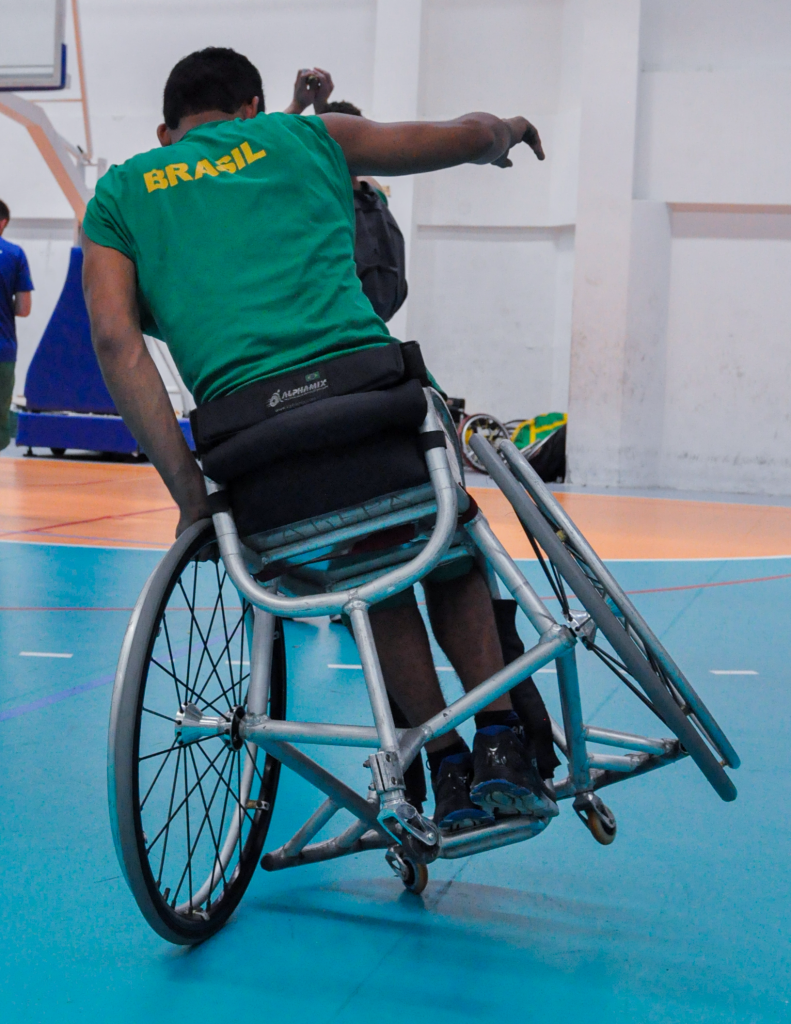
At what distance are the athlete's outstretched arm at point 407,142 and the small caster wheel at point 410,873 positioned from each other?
3.48ft

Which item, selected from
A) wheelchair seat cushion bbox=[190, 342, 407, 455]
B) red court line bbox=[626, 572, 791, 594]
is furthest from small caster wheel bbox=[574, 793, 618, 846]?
red court line bbox=[626, 572, 791, 594]

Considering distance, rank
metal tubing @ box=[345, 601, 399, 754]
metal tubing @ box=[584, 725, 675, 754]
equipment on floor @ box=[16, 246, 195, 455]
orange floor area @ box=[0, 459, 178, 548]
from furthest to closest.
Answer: equipment on floor @ box=[16, 246, 195, 455], orange floor area @ box=[0, 459, 178, 548], metal tubing @ box=[584, 725, 675, 754], metal tubing @ box=[345, 601, 399, 754]

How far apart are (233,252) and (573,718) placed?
0.86 m

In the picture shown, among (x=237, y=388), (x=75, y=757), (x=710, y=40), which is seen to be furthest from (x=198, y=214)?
(x=710, y=40)

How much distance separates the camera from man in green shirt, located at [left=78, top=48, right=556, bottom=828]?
1.51 meters

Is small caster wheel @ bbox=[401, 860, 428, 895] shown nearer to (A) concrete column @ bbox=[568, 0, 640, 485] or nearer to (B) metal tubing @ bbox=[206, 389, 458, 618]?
(B) metal tubing @ bbox=[206, 389, 458, 618]

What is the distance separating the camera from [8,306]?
616 cm

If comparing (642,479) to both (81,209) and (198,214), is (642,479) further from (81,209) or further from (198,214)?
(198,214)

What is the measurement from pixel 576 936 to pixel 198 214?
119 cm

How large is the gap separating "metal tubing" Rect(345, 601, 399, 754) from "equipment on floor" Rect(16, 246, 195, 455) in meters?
8.42

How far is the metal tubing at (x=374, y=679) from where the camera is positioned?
1324 millimetres

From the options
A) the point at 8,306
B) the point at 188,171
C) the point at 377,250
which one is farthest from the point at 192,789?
the point at 8,306

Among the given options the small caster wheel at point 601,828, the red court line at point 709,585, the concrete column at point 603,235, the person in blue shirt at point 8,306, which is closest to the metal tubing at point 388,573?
the small caster wheel at point 601,828

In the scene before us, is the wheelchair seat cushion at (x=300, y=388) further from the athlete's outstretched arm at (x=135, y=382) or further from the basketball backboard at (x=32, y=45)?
the basketball backboard at (x=32, y=45)
